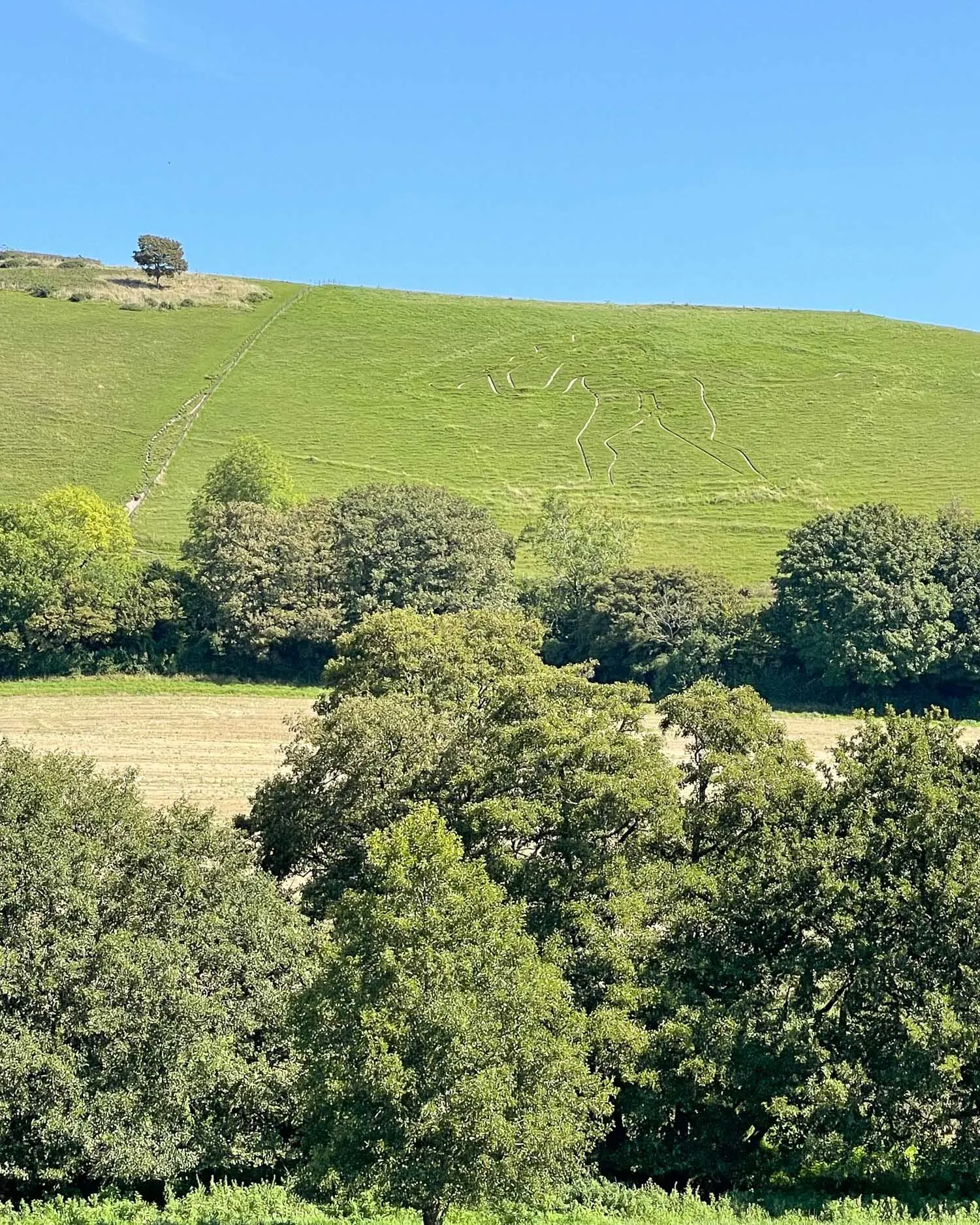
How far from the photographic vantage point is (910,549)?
84.4 m

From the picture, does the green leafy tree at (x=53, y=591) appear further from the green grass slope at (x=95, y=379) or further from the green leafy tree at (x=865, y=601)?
the green leafy tree at (x=865, y=601)

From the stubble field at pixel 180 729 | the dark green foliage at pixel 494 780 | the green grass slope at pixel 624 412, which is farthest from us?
the green grass slope at pixel 624 412

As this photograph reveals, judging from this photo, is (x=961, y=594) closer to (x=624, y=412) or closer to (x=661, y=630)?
(x=661, y=630)

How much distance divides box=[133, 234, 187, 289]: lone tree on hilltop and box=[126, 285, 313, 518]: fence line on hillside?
85.3ft

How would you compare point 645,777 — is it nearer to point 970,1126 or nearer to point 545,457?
point 970,1126

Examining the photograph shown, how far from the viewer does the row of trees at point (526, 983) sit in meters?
23.4

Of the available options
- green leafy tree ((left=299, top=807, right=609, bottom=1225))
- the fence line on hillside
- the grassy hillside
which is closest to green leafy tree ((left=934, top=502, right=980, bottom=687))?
the grassy hillside

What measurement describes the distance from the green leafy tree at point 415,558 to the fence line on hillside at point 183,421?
3586 cm

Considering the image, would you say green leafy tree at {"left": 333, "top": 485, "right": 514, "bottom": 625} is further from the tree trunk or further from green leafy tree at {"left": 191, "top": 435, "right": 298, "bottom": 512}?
the tree trunk

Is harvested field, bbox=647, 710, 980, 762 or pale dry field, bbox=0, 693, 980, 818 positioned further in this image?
harvested field, bbox=647, 710, 980, 762

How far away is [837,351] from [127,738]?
123m

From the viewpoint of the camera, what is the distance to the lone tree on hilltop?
189 metres

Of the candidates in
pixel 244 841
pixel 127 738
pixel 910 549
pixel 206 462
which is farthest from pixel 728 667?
pixel 206 462

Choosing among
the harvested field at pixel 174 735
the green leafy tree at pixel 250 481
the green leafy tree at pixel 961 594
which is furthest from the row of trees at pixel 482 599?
the green leafy tree at pixel 250 481
